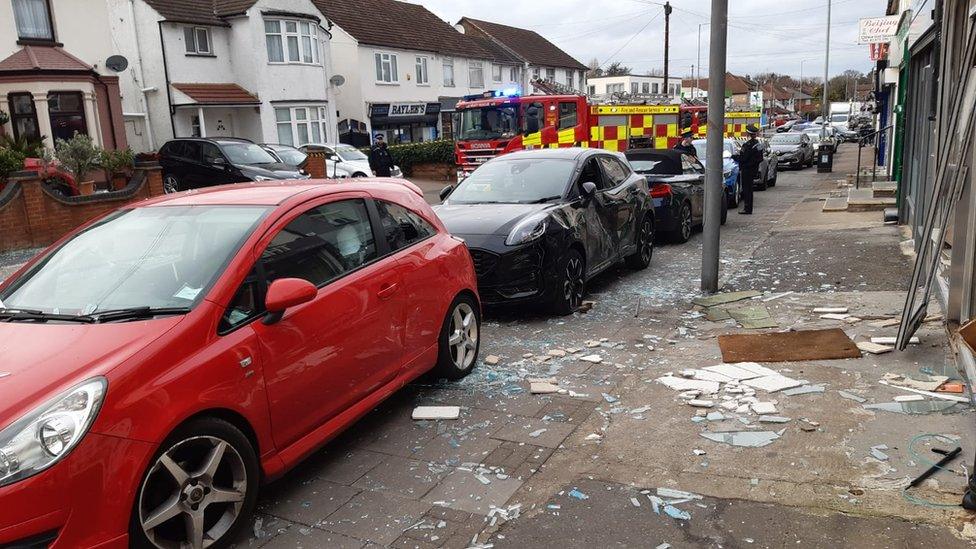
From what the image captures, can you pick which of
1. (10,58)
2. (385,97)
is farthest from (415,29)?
(10,58)

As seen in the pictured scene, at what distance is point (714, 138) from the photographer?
313 inches

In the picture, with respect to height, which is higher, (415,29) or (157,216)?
(415,29)

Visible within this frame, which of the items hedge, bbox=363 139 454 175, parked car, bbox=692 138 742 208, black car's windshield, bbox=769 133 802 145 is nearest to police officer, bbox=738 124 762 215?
parked car, bbox=692 138 742 208

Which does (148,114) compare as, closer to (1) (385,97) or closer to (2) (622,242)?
(1) (385,97)

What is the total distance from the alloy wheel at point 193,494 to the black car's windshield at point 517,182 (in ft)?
17.0

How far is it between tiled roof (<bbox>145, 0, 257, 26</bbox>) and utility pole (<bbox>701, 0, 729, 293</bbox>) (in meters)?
24.3

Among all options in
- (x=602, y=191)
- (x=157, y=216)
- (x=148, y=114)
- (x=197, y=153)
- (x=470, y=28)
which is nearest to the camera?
(x=157, y=216)

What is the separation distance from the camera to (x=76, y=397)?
2.89 meters

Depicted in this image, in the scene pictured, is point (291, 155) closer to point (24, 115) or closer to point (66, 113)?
point (66, 113)

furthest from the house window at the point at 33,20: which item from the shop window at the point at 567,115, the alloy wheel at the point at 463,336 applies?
the alloy wheel at the point at 463,336

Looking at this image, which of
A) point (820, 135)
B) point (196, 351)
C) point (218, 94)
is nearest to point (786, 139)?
point (820, 135)

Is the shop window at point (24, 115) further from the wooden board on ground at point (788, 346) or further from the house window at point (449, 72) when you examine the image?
the house window at point (449, 72)

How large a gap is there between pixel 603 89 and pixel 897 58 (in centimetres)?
6251

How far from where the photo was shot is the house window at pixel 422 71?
1531 inches
